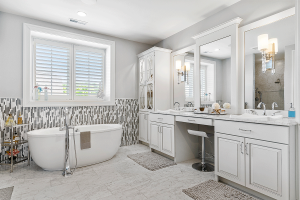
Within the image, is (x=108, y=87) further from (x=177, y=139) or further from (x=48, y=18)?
(x=177, y=139)

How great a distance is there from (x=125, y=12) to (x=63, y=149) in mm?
2505

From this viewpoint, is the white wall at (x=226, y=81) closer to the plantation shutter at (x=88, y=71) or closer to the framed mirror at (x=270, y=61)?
the framed mirror at (x=270, y=61)

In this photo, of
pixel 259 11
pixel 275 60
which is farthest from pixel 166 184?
pixel 259 11

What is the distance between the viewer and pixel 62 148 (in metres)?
2.67

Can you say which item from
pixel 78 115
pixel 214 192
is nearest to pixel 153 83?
pixel 78 115

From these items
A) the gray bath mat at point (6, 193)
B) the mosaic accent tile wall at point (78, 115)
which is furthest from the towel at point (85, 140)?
the gray bath mat at point (6, 193)

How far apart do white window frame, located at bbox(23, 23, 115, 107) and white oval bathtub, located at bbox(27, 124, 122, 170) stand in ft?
2.08

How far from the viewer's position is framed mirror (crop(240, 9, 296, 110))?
2154 mm

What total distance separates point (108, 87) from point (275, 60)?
327 centimetres

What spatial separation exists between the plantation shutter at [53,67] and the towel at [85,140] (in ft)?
4.44

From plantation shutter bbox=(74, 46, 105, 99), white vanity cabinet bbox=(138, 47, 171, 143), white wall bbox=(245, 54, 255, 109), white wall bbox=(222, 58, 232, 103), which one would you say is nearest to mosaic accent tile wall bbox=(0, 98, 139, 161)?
white vanity cabinet bbox=(138, 47, 171, 143)

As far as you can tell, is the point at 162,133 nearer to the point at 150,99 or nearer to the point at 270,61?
the point at 150,99

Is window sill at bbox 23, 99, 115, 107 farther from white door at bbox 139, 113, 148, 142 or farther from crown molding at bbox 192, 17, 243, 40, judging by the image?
crown molding at bbox 192, 17, 243, 40

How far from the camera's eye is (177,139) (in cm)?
306
